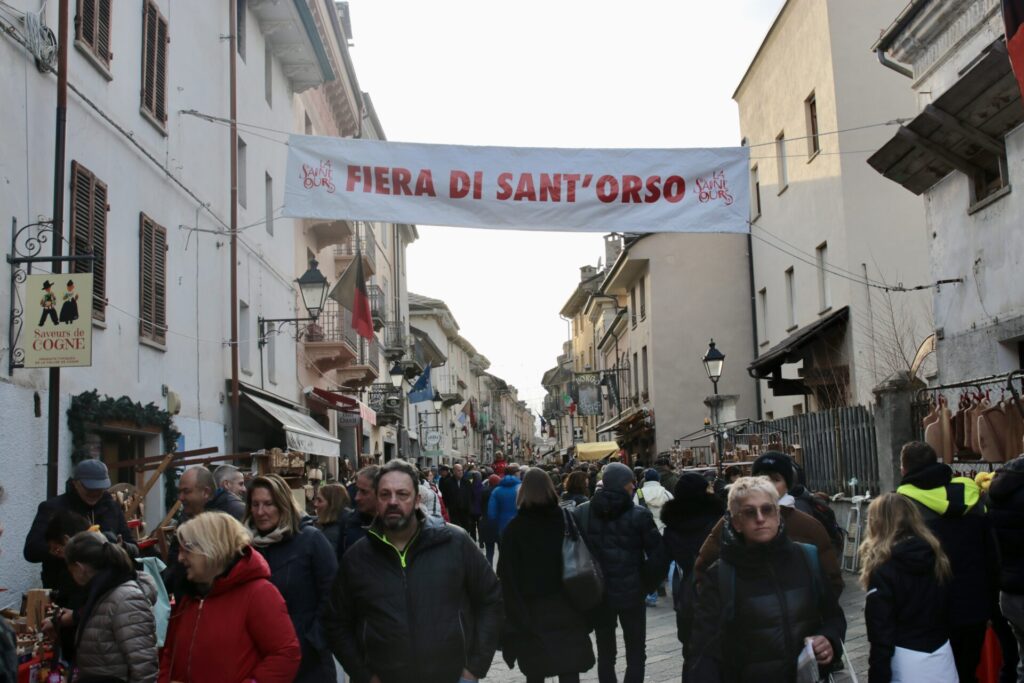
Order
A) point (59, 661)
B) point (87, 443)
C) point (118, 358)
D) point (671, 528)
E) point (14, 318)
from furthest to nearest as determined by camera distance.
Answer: point (118, 358)
point (87, 443)
point (14, 318)
point (671, 528)
point (59, 661)

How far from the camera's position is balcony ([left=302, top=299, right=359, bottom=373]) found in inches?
979

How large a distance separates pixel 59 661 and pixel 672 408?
95.2 feet

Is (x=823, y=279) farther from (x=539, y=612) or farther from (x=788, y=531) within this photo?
(x=788, y=531)

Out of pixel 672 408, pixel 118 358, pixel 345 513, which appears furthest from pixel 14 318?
pixel 672 408

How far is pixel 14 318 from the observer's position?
9.81 meters

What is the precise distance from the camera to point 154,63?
1451cm

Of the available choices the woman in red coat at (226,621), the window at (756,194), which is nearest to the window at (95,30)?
the woman in red coat at (226,621)

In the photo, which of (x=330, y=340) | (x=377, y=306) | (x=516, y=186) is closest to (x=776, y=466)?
(x=516, y=186)

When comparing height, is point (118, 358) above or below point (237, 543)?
above

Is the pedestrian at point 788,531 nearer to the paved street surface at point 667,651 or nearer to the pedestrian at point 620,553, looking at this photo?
the pedestrian at point 620,553

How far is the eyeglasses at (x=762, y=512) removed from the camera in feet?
16.3

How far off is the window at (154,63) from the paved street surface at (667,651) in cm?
833

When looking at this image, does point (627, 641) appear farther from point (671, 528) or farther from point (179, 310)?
point (179, 310)

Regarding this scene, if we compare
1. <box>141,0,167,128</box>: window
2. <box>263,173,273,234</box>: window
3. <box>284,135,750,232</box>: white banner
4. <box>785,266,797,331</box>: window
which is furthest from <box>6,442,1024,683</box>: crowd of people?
<box>785,266,797,331</box>: window
